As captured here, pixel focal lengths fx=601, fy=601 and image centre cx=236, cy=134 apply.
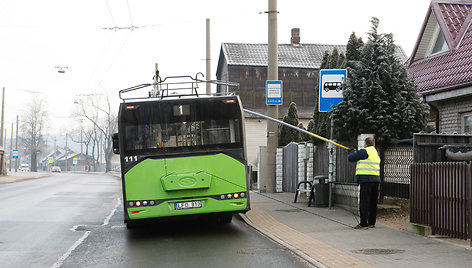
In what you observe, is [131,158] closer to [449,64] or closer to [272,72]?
[272,72]

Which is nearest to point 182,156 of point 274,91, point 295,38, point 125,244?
point 125,244

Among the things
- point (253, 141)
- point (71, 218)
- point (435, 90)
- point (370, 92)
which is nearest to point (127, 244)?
point (71, 218)

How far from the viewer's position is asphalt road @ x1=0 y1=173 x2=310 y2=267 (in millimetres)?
8586

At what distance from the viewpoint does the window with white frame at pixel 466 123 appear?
16.5 metres

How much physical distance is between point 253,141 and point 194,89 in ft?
107

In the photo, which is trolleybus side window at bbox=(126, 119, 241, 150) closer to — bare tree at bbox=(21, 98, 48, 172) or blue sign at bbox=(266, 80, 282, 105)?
blue sign at bbox=(266, 80, 282, 105)

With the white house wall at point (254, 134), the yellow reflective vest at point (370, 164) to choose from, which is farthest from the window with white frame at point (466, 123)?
the white house wall at point (254, 134)

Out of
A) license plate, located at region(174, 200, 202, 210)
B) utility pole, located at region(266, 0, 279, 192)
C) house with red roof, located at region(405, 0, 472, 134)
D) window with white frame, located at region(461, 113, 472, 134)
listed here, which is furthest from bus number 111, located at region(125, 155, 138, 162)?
window with white frame, located at region(461, 113, 472, 134)

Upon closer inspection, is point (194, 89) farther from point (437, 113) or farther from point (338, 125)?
point (437, 113)

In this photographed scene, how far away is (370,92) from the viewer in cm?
1355

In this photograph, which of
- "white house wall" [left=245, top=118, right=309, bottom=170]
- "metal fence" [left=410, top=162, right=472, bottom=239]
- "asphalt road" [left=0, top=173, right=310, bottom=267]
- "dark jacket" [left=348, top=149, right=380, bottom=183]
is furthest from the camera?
"white house wall" [left=245, top=118, right=309, bottom=170]

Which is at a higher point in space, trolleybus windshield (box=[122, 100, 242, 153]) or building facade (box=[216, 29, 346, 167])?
building facade (box=[216, 29, 346, 167])

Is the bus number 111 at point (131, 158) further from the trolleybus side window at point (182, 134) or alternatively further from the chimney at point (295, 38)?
the chimney at point (295, 38)

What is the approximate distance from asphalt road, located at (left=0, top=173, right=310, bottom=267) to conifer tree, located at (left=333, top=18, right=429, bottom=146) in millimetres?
3606
